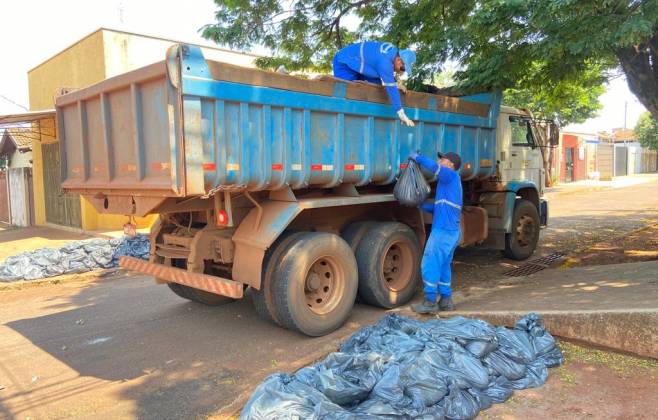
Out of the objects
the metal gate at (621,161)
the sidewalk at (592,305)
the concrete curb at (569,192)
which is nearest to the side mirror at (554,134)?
the sidewalk at (592,305)

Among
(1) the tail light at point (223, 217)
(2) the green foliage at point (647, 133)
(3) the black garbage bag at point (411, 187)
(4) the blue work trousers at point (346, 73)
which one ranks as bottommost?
(1) the tail light at point (223, 217)

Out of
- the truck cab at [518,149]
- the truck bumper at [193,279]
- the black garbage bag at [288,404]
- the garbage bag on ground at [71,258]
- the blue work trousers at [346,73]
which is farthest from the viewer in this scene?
the garbage bag on ground at [71,258]

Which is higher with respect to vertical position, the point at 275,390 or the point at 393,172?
the point at 393,172

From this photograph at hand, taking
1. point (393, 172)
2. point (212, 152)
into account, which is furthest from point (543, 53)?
point (212, 152)

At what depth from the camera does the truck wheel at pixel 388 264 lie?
5297 mm

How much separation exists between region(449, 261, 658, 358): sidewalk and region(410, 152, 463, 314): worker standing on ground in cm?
29

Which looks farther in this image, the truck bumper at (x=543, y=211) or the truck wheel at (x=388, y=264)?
the truck bumper at (x=543, y=211)

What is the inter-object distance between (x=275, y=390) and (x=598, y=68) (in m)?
10.2

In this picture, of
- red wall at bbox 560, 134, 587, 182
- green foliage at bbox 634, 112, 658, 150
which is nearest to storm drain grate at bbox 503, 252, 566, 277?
red wall at bbox 560, 134, 587, 182

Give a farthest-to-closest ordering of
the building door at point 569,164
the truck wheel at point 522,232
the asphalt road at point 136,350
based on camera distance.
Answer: the building door at point 569,164, the truck wheel at point 522,232, the asphalt road at point 136,350

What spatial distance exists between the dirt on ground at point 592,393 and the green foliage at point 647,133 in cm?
3919

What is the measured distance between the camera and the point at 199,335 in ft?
16.3

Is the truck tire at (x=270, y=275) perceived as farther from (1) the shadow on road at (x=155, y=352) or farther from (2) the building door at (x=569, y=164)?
(2) the building door at (x=569, y=164)

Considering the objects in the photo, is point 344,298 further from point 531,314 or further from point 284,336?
point 531,314
